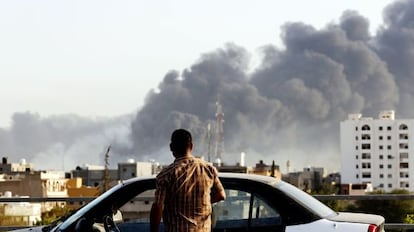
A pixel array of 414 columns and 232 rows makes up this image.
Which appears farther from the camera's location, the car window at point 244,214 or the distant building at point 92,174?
the distant building at point 92,174

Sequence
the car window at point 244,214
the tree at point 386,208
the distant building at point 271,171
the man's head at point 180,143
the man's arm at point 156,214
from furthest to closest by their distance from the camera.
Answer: the distant building at point 271,171
the tree at point 386,208
the car window at point 244,214
the man's head at point 180,143
the man's arm at point 156,214

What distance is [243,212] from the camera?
29.7 ft

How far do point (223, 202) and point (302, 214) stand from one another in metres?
0.70

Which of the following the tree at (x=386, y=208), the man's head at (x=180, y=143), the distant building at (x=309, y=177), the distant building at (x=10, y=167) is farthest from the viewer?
the distant building at (x=309, y=177)

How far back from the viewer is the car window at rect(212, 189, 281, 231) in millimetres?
9000

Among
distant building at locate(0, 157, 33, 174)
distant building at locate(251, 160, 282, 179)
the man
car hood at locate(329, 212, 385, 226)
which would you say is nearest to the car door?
car hood at locate(329, 212, 385, 226)

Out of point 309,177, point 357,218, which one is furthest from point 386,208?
point 309,177

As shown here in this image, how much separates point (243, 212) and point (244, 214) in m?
0.02

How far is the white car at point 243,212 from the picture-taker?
902 centimetres

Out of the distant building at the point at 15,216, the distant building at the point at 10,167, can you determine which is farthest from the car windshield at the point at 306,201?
the distant building at the point at 10,167

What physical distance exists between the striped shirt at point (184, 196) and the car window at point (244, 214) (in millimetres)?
846

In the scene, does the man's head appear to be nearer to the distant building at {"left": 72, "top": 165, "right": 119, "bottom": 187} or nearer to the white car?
the white car

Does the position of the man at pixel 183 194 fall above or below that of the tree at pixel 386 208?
below

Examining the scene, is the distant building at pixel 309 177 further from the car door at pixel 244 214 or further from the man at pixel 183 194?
the man at pixel 183 194
